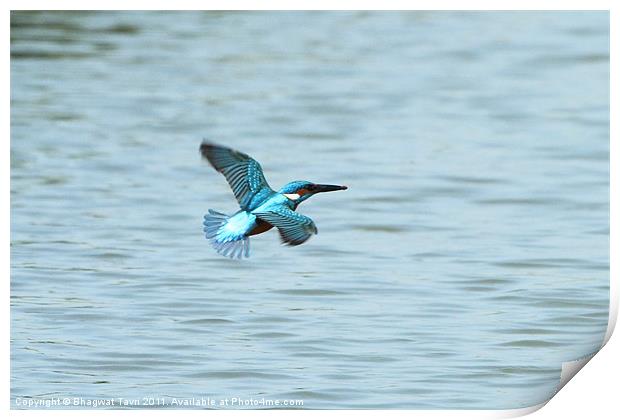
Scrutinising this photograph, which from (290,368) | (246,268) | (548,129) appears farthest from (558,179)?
(290,368)

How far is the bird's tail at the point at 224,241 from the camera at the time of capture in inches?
138

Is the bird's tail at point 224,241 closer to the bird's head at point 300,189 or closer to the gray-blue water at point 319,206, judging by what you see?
the bird's head at point 300,189

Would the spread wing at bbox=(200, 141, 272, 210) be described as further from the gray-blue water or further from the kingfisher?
the gray-blue water

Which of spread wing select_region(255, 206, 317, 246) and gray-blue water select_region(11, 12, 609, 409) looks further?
gray-blue water select_region(11, 12, 609, 409)

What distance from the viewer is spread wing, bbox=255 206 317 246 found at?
3312mm

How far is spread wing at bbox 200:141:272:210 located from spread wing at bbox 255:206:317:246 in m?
0.11

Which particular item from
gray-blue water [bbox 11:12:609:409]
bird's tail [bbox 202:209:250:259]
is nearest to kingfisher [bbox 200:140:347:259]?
bird's tail [bbox 202:209:250:259]

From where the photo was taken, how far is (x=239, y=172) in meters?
3.65

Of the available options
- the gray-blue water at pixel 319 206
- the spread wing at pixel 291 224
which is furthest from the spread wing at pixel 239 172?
the gray-blue water at pixel 319 206

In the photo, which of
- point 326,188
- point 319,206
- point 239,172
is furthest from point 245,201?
point 319,206

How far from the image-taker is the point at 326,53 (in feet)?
22.7

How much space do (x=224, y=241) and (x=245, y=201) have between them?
13cm

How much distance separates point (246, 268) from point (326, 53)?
7.77 feet

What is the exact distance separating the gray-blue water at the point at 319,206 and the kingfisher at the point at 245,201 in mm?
634
